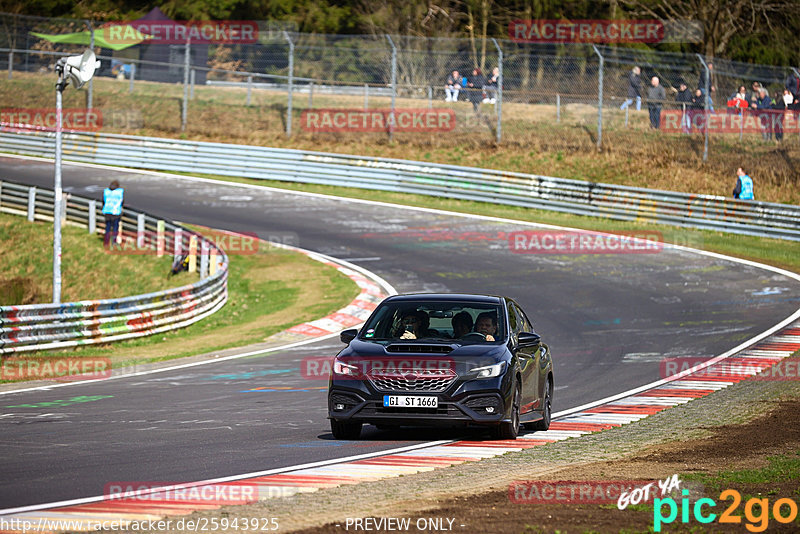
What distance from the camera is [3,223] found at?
103ft

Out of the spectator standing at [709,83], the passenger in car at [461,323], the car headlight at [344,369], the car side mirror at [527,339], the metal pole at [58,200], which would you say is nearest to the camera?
the car headlight at [344,369]

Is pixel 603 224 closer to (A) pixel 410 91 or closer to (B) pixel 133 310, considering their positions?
(A) pixel 410 91

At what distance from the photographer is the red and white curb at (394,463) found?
6980mm

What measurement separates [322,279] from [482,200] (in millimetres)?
10604

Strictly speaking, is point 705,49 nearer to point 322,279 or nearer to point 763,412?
point 322,279

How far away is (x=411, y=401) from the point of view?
1015cm

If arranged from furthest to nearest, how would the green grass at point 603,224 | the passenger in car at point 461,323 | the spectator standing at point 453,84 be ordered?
the spectator standing at point 453,84, the green grass at point 603,224, the passenger in car at point 461,323

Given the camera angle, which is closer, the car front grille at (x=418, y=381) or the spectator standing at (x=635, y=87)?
the car front grille at (x=418, y=381)

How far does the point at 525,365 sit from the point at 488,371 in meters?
0.96

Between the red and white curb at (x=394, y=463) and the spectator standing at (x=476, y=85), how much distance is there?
21.6m

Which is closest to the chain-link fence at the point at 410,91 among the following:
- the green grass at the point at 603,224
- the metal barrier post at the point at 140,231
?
the green grass at the point at 603,224

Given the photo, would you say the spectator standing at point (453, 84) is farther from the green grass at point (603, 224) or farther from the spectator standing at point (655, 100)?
the spectator standing at point (655, 100)

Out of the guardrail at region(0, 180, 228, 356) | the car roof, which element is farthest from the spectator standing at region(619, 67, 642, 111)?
the car roof

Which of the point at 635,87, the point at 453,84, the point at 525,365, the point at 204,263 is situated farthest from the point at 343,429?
the point at 453,84
